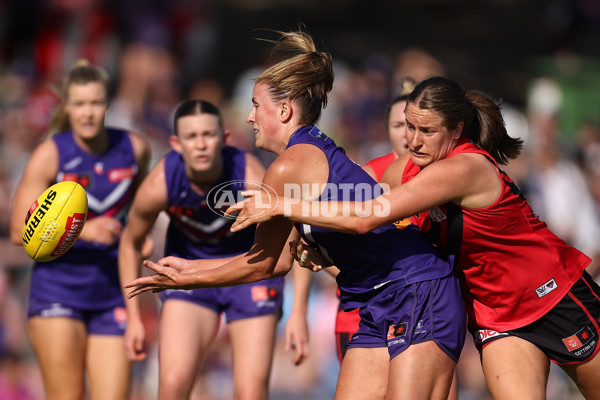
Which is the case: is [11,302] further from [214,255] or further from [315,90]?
[315,90]

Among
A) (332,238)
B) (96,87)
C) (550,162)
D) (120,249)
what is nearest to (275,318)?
(120,249)

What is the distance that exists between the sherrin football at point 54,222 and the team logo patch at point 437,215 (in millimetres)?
2050

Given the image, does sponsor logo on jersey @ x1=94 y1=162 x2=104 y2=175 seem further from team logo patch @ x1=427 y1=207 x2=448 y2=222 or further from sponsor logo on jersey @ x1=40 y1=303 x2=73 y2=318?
team logo patch @ x1=427 y1=207 x2=448 y2=222

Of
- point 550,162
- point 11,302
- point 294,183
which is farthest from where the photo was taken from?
point 550,162

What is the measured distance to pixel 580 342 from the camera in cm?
426

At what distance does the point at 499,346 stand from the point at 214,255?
2.15 m

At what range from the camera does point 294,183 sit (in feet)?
12.9

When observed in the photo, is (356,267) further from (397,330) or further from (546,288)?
(546,288)

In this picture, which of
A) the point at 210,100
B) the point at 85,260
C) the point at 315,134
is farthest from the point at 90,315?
the point at 210,100

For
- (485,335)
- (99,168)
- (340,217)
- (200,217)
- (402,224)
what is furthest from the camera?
(99,168)

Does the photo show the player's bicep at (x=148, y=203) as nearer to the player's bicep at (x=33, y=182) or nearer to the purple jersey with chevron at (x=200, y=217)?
the purple jersey with chevron at (x=200, y=217)

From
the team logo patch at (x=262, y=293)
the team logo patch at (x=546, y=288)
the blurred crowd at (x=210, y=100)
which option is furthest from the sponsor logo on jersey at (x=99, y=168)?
the blurred crowd at (x=210, y=100)

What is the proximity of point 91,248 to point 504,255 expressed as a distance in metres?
3.02

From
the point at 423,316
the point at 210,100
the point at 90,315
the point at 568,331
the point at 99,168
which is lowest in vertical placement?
the point at 90,315
